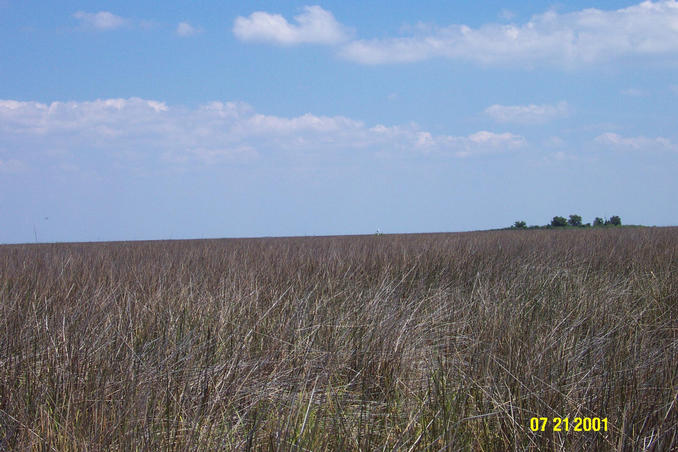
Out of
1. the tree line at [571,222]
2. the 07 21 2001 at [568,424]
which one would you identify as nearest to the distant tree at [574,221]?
the tree line at [571,222]

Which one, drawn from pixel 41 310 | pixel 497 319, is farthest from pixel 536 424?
pixel 41 310

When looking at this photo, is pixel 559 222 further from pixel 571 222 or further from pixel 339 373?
pixel 339 373

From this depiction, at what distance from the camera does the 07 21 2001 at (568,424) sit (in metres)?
1.87

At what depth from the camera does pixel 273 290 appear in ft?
15.2

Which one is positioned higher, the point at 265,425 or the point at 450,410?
the point at 450,410

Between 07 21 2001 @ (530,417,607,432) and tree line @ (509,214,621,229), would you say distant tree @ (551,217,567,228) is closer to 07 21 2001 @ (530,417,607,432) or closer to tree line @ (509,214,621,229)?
tree line @ (509,214,621,229)

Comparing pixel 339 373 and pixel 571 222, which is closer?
pixel 339 373

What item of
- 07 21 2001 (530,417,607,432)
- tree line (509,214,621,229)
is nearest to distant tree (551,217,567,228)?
tree line (509,214,621,229)

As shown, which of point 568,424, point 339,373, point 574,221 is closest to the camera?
point 568,424

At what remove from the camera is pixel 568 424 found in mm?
1862

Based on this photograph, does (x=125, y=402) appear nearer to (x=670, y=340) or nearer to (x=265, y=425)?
(x=265, y=425)

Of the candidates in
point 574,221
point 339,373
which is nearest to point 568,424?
point 339,373

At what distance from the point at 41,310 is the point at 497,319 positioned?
324 cm

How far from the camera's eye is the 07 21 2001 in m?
1.87
